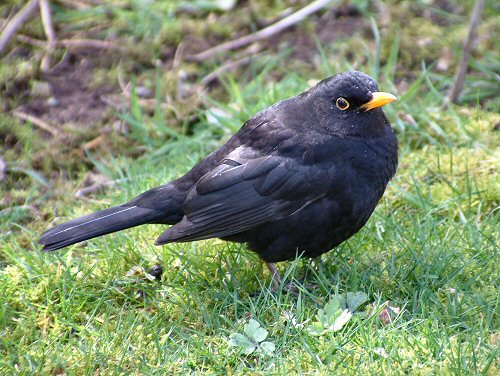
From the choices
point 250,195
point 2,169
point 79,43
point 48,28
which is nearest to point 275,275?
point 250,195

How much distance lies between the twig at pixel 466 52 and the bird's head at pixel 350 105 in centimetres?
172

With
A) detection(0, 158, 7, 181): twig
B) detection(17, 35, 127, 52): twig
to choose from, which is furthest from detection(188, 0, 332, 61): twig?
detection(0, 158, 7, 181): twig

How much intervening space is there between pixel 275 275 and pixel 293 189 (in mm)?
501

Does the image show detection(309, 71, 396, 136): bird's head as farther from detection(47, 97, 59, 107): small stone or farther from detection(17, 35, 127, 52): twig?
detection(17, 35, 127, 52): twig

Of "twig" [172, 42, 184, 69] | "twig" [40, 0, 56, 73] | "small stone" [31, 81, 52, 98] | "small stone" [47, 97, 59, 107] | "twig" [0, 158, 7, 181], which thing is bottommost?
"twig" [172, 42, 184, 69]

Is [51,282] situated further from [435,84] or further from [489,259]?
[435,84]

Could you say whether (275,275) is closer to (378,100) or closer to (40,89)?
(378,100)

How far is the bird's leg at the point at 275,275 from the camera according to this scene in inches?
162

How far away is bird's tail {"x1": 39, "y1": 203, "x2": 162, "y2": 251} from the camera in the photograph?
403cm

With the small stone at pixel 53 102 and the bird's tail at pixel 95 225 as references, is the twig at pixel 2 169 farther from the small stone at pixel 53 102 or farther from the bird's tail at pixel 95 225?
the bird's tail at pixel 95 225

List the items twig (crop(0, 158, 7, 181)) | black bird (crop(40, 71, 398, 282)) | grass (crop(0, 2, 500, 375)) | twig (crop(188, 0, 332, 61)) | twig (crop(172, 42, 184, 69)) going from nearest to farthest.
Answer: grass (crop(0, 2, 500, 375)), black bird (crop(40, 71, 398, 282)), twig (crop(0, 158, 7, 181)), twig (crop(172, 42, 184, 69)), twig (crop(188, 0, 332, 61))

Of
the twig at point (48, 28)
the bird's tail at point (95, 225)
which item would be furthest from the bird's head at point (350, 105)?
the twig at point (48, 28)

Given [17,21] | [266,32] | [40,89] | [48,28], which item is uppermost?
[17,21]

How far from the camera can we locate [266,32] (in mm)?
6930
